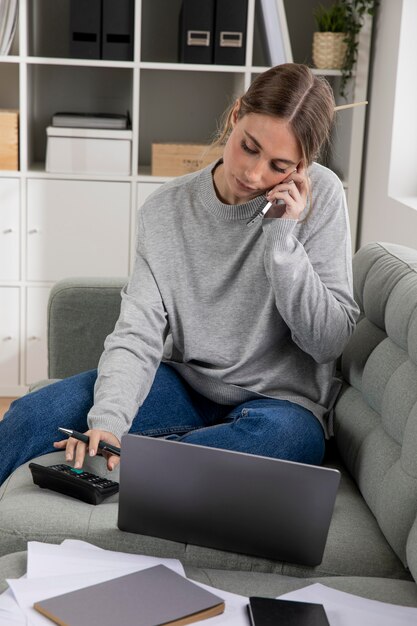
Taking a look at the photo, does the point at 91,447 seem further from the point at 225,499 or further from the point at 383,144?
the point at 383,144

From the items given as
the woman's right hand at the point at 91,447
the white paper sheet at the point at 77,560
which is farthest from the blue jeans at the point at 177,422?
the white paper sheet at the point at 77,560

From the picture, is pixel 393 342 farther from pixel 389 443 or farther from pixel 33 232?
pixel 33 232

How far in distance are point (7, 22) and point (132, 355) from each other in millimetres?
1792

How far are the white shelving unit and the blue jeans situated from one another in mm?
1479

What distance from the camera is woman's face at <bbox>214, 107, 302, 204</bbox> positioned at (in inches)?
59.9

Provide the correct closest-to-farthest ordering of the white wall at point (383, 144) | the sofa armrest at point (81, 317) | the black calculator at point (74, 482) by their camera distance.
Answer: the black calculator at point (74, 482) < the sofa armrest at point (81, 317) < the white wall at point (383, 144)

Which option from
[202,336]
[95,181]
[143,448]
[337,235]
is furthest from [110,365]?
[95,181]

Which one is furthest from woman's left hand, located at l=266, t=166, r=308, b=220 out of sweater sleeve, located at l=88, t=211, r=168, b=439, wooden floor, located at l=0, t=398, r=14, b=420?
wooden floor, located at l=0, t=398, r=14, b=420

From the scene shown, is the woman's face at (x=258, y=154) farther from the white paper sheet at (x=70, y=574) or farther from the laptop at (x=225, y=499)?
the white paper sheet at (x=70, y=574)

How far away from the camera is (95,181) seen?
3088 mm

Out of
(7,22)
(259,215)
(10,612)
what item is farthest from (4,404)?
(10,612)

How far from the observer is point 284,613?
107 centimetres

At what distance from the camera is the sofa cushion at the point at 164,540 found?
128 cm

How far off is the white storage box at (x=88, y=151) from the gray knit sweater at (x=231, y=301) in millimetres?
1374
